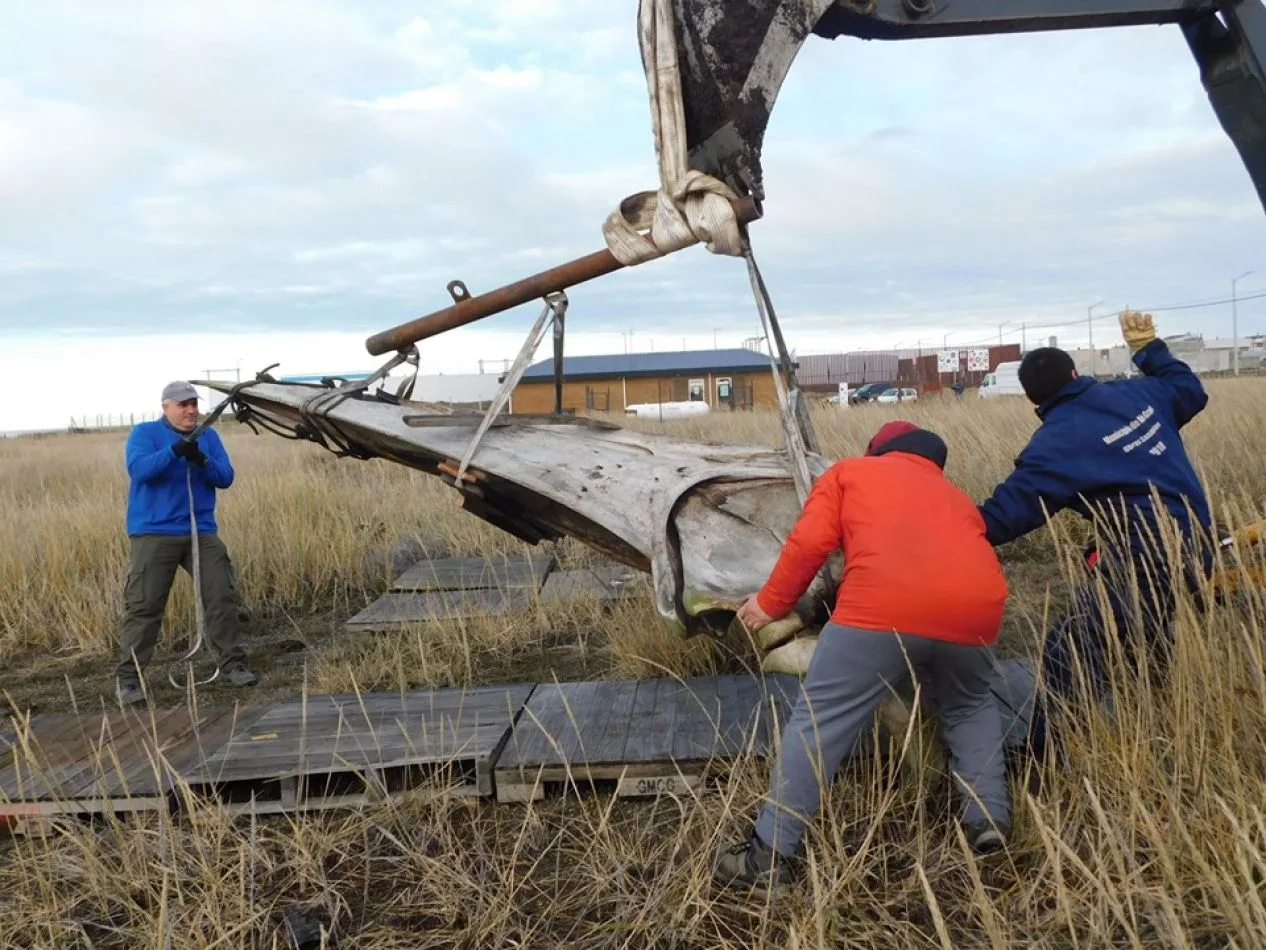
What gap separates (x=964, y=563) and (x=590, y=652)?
3330 millimetres

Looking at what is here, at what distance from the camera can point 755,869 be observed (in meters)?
2.74

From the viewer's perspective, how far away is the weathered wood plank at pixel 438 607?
6238 mm

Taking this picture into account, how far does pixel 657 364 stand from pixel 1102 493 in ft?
138

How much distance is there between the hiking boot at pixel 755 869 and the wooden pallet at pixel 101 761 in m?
1.73

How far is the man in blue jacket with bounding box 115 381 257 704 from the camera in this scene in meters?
5.59

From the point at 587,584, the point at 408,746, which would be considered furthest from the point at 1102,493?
the point at 587,584

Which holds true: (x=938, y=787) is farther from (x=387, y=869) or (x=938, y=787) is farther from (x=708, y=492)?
(x=387, y=869)

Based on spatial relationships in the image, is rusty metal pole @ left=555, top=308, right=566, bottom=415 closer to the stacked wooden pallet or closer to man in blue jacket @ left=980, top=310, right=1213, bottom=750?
the stacked wooden pallet

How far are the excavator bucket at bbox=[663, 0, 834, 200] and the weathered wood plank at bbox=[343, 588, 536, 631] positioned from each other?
3.79 m

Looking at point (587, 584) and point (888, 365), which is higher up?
point (888, 365)

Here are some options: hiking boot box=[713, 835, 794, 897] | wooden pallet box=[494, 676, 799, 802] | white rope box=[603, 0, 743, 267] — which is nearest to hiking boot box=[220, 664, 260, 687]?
wooden pallet box=[494, 676, 799, 802]

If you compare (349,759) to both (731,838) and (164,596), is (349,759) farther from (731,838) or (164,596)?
(164,596)

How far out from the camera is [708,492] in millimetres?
3250

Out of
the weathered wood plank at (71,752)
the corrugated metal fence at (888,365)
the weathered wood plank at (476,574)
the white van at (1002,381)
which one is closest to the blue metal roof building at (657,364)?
the corrugated metal fence at (888,365)
